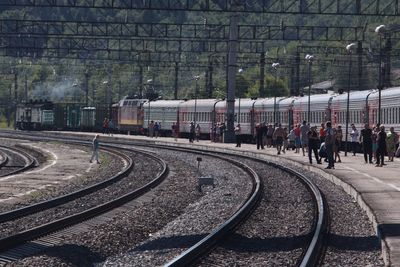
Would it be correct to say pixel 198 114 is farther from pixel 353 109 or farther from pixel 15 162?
pixel 15 162

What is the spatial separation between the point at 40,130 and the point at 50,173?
75.7 meters

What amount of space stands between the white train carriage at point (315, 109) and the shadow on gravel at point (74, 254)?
41.0 meters

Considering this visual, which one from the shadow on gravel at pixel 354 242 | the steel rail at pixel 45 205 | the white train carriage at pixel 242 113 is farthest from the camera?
the white train carriage at pixel 242 113

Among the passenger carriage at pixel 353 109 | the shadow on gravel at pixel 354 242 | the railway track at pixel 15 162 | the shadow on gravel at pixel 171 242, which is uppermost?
the passenger carriage at pixel 353 109

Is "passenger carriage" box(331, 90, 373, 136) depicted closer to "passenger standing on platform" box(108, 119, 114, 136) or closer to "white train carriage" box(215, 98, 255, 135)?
"white train carriage" box(215, 98, 255, 135)

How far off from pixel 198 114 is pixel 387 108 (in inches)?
1349

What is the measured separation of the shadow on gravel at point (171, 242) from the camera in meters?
15.7

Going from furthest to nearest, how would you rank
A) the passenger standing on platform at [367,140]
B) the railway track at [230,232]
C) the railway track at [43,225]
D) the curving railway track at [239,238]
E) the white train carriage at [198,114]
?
the white train carriage at [198,114]
the passenger standing on platform at [367,140]
the railway track at [43,225]
the curving railway track at [239,238]
the railway track at [230,232]

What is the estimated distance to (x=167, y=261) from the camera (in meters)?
14.3

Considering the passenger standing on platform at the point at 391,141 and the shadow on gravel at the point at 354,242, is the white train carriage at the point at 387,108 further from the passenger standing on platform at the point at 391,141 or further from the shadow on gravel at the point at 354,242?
the shadow on gravel at the point at 354,242

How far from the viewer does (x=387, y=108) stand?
4581cm

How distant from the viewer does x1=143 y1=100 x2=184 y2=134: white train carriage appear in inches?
3317

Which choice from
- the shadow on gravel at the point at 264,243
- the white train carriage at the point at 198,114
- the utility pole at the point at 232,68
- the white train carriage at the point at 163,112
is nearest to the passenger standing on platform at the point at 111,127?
the white train carriage at the point at 163,112

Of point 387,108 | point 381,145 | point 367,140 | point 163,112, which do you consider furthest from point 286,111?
point 381,145
